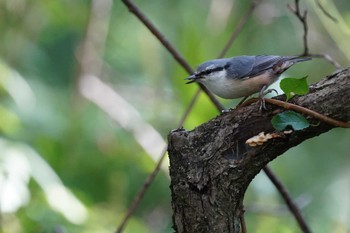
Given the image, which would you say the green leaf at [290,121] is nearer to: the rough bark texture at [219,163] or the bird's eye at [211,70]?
the rough bark texture at [219,163]

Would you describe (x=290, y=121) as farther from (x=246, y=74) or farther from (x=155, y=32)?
(x=155, y=32)

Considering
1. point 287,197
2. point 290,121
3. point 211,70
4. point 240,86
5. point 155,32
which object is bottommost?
point 290,121

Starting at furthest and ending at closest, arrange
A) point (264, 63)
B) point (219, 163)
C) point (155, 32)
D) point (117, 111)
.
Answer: point (117, 111)
point (155, 32)
point (264, 63)
point (219, 163)

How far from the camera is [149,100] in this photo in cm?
322

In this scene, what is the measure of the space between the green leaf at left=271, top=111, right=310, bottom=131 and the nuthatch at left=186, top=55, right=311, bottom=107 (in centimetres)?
38

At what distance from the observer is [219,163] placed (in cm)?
143

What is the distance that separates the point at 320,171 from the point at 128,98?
102 cm

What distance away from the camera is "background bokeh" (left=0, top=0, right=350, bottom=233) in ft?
7.67

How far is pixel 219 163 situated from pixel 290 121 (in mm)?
190

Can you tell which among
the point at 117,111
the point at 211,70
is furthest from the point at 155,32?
the point at 117,111

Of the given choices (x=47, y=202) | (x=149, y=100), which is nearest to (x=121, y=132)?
(x=149, y=100)

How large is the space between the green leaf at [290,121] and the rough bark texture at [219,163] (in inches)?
1.5

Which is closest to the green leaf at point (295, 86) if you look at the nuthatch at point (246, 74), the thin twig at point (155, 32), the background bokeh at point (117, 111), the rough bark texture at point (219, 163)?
the rough bark texture at point (219, 163)

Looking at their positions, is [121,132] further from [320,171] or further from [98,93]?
[320,171]
